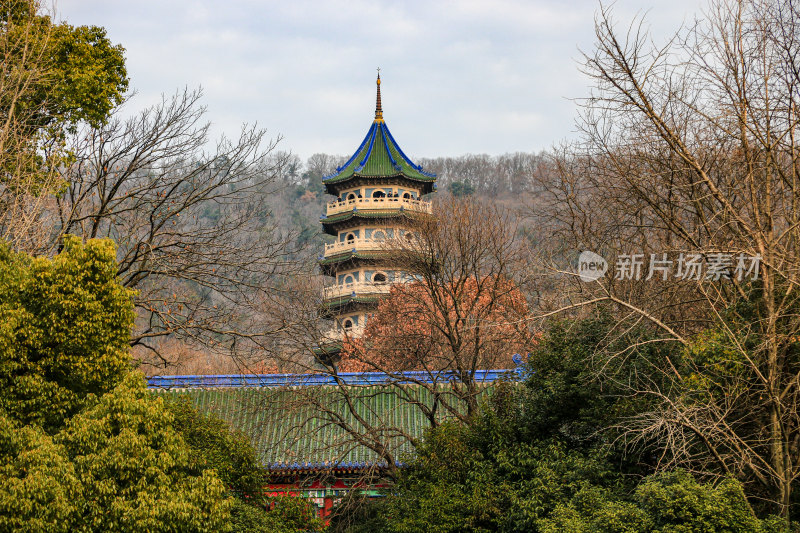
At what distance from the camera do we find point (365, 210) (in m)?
25.7

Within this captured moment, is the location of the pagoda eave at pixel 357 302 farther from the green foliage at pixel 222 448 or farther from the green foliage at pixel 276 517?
the green foliage at pixel 222 448

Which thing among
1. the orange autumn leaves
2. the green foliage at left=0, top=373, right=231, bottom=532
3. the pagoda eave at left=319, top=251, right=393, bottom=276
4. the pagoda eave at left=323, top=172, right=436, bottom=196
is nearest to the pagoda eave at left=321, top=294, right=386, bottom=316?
the pagoda eave at left=319, top=251, right=393, bottom=276

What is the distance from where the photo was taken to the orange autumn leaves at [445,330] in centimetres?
1127

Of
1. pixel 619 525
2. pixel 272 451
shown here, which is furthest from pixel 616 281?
pixel 272 451

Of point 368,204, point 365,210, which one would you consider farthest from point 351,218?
point 368,204

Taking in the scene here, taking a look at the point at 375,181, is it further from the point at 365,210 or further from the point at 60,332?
the point at 60,332

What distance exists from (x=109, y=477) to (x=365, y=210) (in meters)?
19.6

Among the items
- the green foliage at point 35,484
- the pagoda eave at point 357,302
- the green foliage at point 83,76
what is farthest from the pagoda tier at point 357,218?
the green foliage at point 35,484

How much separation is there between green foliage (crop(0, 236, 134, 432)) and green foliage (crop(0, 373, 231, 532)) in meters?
0.25

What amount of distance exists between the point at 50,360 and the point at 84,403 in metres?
0.47

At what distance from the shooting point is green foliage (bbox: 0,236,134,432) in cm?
675

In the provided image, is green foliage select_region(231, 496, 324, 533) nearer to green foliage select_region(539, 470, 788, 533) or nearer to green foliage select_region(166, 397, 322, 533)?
green foliage select_region(166, 397, 322, 533)

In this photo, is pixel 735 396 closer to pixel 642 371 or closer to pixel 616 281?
pixel 642 371

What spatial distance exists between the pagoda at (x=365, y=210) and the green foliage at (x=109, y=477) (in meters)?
17.4
